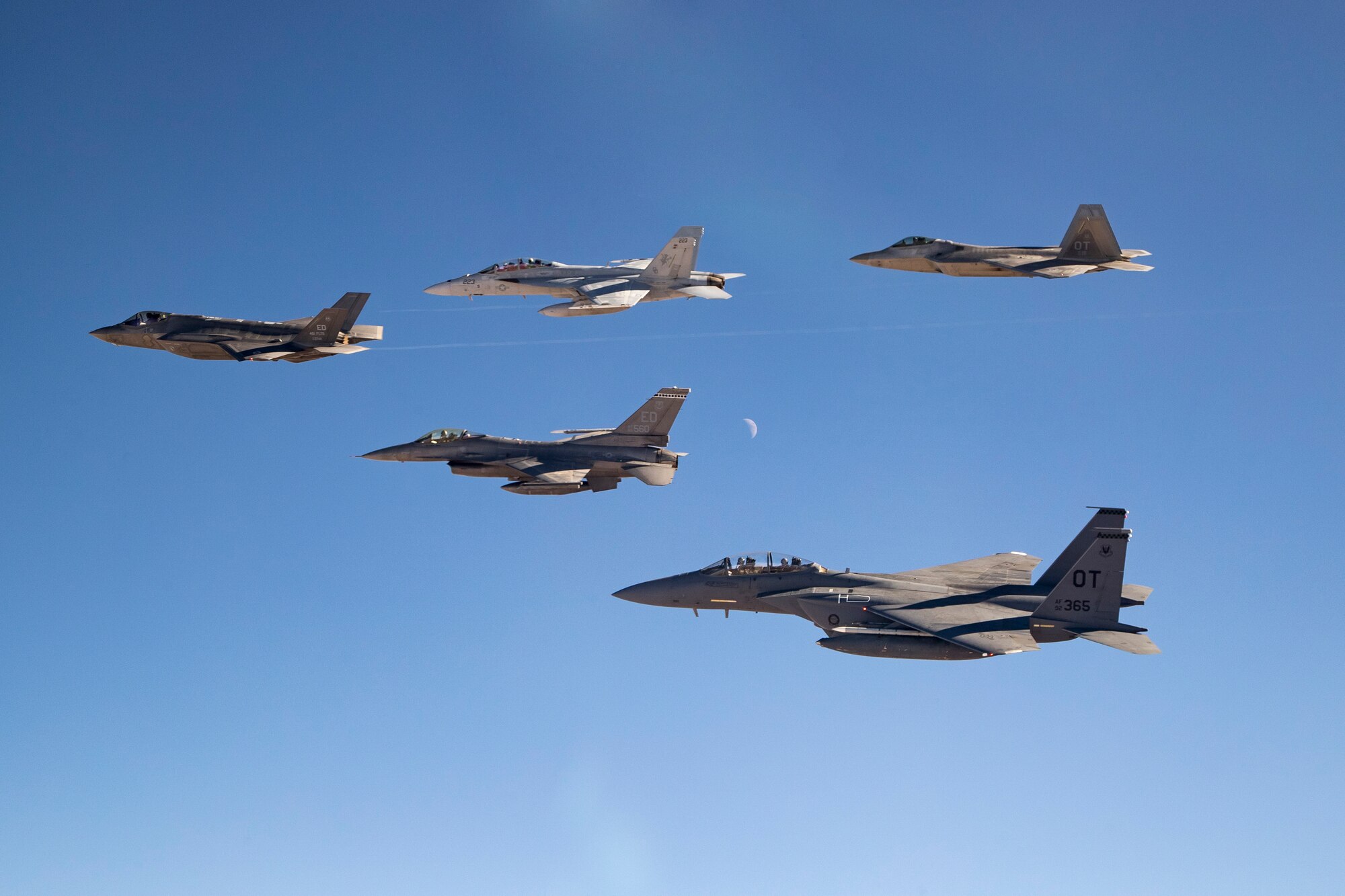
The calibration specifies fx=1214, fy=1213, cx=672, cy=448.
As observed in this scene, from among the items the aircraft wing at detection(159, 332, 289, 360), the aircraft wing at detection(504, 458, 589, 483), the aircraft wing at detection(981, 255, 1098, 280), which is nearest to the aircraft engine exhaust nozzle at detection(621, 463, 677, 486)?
the aircraft wing at detection(504, 458, 589, 483)

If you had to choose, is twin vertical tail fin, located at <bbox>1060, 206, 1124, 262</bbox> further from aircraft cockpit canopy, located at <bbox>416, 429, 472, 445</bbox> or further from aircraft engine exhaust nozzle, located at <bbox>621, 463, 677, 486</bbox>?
aircraft cockpit canopy, located at <bbox>416, 429, 472, 445</bbox>

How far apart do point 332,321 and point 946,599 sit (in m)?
22.8

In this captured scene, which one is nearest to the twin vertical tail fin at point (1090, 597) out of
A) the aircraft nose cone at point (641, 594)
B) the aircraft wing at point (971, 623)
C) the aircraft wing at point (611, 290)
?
the aircraft wing at point (971, 623)

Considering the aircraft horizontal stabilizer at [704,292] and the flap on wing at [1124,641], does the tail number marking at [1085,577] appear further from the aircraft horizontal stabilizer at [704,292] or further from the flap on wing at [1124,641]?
the aircraft horizontal stabilizer at [704,292]

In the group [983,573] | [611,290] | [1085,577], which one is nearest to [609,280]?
[611,290]

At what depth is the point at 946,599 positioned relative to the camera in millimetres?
39219

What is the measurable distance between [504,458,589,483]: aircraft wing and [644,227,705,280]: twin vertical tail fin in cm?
778

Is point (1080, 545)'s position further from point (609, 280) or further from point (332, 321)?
point (332, 321)

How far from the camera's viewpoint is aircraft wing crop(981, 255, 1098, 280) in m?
40.0

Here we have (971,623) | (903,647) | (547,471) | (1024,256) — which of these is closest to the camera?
(903,647)

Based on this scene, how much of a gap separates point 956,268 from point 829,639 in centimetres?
1544

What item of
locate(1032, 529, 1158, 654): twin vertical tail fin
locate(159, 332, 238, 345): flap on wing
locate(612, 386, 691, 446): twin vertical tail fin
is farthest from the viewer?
Result: locate(612, 386, 691, 446): twin vertical tail fin

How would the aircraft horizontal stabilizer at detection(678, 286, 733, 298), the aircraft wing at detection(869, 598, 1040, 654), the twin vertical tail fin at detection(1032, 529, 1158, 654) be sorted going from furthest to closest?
the aircraft horizontal stabilizer at detection(678, 286, 733, 298)
the twin vertical tail fin at detection(1032, 529, 1158, 654)
the aircraft wing at detection(869, 598, 1040, 654)

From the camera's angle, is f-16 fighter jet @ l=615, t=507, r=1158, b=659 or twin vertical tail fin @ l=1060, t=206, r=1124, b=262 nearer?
f-16 fighter jet @ l=615, t=507, r=1158, b=659
